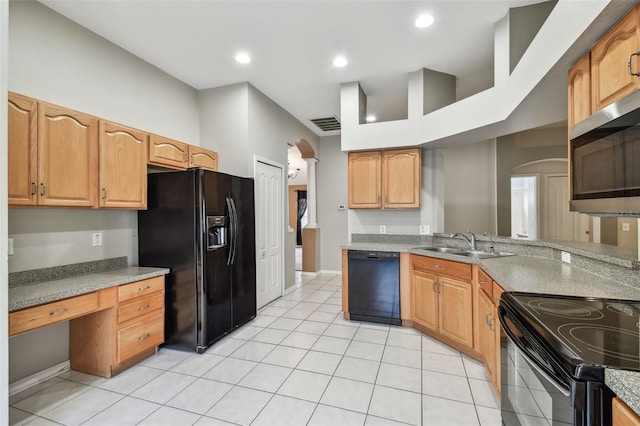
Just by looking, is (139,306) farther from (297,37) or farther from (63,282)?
(297,37)

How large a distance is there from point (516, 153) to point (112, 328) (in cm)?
594

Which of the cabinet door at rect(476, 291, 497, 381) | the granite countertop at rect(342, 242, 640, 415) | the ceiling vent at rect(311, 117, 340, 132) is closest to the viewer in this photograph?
the granite countertop at rect(342, 242, 640, 415)

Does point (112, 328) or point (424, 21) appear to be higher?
point (424, 21)

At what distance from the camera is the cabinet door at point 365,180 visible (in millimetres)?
3756

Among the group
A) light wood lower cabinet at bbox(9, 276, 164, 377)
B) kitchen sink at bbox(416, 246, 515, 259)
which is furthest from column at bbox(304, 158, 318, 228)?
light wood lower cabinet at bbox(9, 276, 164, 377)

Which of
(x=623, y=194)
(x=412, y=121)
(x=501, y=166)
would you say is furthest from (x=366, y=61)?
(x=501, y=166)

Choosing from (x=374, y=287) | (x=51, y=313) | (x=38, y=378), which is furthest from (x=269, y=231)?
(x=38, y=378)

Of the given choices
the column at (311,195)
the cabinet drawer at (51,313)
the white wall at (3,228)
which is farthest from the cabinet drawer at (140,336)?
the column at (311,195)

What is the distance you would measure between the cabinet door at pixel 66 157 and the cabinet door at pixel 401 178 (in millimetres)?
3010

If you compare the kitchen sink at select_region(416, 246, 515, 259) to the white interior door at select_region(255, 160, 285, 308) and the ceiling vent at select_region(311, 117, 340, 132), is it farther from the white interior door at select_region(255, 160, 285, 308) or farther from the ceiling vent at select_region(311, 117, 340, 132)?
the ceiling vent at select_region(311, 117, 340, 132)

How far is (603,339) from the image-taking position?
3.22 feet

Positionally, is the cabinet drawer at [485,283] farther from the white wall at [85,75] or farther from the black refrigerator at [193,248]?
the white wall at [85,75]

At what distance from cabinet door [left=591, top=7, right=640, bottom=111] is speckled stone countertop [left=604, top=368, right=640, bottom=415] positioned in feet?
3.83

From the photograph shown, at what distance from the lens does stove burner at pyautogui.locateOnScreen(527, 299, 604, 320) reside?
1.21 m
